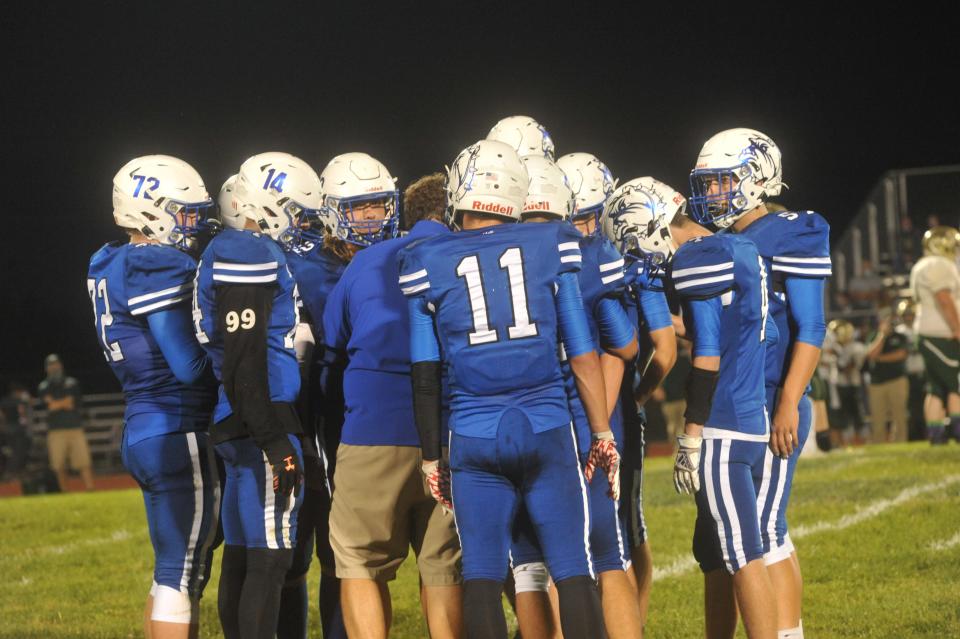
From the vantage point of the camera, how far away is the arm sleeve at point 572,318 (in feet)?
12.5

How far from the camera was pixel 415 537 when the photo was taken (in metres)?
4.59

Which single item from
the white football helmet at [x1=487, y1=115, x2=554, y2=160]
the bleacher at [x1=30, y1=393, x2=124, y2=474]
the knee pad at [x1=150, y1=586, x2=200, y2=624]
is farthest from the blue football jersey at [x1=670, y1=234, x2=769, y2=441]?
the bleacher at [x1=30, y1=393, x2=124, y2=474]

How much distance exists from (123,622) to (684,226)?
3801 mm

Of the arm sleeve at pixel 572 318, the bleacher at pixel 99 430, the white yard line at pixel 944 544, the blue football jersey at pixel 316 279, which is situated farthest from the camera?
the bleacher at pixel 99 430

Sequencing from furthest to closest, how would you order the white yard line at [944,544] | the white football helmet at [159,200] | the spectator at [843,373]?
1. the spectator at [843,373]
2. the white yard line at [944,544]
3. the white football helmet at [159,200]

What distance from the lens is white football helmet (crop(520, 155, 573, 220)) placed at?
14.3 ft

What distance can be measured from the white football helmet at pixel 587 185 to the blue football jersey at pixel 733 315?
75cm

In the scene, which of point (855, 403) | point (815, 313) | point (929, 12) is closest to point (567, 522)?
point (815, 313)

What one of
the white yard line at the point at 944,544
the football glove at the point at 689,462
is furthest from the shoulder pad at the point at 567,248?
the white yard line at the point at 944,544

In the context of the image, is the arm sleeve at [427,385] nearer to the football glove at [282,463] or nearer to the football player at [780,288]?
the football glove at [282,463]

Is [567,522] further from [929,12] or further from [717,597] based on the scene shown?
[929,12]

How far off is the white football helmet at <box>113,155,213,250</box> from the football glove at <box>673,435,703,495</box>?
2061 mm

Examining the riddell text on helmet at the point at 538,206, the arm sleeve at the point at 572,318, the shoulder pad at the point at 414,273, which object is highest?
the riddell text on helmet at the point at 538,206

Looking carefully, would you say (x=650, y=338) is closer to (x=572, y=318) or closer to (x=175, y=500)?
(x=572, y=318)
